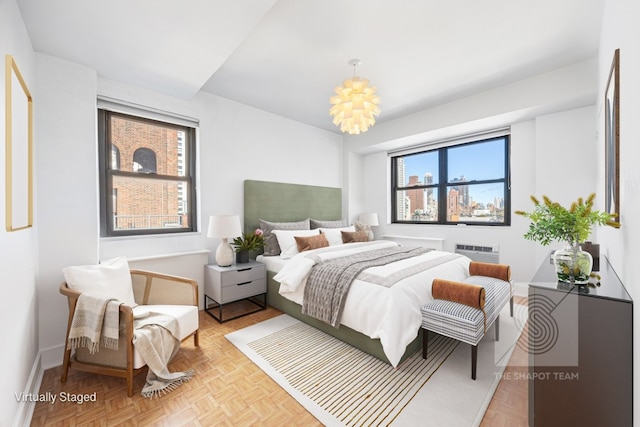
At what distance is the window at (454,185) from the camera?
13.3 feet

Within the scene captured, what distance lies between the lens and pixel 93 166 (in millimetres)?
2350

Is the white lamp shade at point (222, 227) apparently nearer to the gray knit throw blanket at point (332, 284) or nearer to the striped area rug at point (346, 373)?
the gray knit throw blanket at point (332, 284)

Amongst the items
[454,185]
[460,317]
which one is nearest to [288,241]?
[460,317]

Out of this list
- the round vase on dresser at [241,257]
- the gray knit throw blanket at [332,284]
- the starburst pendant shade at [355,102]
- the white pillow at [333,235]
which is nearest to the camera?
the gray knit throw blanket at [332,284]

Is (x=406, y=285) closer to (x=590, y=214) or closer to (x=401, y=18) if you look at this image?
(x=590, y=214)

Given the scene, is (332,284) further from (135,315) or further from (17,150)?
(17,150)

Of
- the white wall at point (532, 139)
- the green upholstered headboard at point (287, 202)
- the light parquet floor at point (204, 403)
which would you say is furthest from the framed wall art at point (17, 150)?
the white wall at point (532, 139)

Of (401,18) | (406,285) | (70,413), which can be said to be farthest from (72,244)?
(401,18)

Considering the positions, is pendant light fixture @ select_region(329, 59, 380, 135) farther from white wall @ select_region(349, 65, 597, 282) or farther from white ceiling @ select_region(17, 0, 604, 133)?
white wall @ select_region(349, 65, 597, 282)

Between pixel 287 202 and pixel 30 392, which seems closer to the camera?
pixel 30 392

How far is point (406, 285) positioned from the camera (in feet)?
7.00

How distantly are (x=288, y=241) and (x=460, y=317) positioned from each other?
2.24 m

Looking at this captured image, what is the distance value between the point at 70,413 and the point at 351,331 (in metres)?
1.96

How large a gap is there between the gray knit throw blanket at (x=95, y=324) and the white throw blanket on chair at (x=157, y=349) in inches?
5.8
